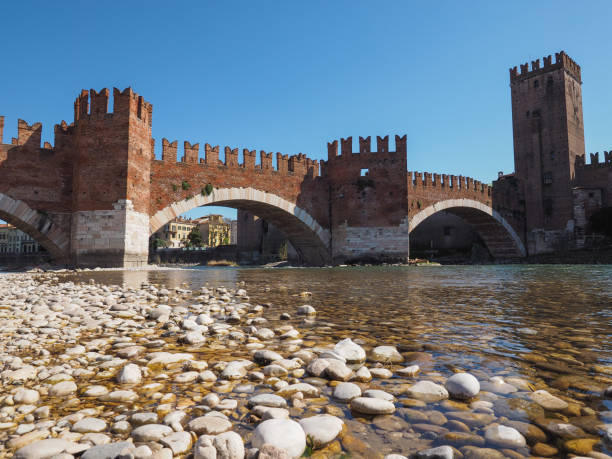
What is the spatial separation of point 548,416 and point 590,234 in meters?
40.0

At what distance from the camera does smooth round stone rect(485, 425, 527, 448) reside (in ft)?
3.92

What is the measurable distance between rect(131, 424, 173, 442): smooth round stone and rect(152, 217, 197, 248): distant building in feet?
249

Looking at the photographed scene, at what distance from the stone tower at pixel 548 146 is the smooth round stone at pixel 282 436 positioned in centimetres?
4009

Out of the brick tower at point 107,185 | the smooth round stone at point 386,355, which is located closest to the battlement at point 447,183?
the brick tower at point 107,185

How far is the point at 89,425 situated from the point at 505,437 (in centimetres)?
133

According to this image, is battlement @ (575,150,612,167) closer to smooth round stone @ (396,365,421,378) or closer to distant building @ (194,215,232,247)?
smooth round stone @ (396,365,421,378)

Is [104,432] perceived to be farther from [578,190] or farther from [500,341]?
[578,190]

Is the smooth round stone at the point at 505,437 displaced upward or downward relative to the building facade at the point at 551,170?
downward

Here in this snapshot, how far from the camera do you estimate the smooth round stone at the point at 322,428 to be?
1.24 m

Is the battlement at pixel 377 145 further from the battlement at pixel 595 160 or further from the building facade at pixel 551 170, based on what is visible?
the battlement at pixel 595 160

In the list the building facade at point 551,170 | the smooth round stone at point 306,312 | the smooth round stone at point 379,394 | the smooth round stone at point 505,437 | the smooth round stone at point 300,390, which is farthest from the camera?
the building facade at point 551,170

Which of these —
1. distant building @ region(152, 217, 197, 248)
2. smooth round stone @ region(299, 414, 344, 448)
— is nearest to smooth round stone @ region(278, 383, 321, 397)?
smooth round stone @ region(299, 414, 344, 448)

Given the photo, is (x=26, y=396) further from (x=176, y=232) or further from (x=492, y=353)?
(x=176, y=232)

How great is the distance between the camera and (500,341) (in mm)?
2547
